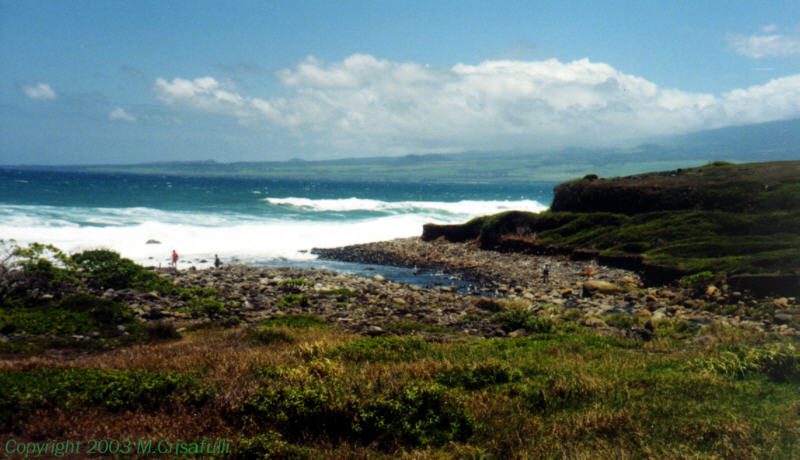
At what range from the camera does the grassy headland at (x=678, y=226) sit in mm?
22062

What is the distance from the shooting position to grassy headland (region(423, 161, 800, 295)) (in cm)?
Answer: 2206

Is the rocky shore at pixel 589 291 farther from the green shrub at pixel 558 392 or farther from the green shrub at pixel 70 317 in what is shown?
the green shrub at pixel 70 317

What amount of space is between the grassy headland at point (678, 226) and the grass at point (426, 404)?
14.3 m

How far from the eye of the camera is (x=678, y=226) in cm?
2997

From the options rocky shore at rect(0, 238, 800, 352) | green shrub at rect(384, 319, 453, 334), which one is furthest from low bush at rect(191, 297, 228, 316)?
green shrub at rect(384, 319, 453, 334)

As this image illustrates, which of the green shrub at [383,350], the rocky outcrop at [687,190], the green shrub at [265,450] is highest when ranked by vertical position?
the rocky outcrop at [687,190]

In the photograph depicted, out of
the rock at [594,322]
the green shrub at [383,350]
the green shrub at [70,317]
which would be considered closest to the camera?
the green shrub at [383,350]

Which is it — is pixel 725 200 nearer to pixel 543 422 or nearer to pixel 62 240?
pixel 543 422

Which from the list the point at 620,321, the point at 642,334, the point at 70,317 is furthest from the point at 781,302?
the point at 70,317

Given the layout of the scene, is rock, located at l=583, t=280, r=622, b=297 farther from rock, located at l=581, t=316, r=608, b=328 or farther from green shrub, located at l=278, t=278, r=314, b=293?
green shrub, located at l=278, t=278, r=314, b=293

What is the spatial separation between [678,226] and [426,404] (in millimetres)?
29093

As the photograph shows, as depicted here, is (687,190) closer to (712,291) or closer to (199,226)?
(712,291)

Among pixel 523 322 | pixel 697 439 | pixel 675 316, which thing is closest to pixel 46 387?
pixel 697 439

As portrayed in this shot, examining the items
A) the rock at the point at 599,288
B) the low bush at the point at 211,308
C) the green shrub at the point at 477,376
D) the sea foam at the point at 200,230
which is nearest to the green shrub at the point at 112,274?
the low bush at the point at 211,308
